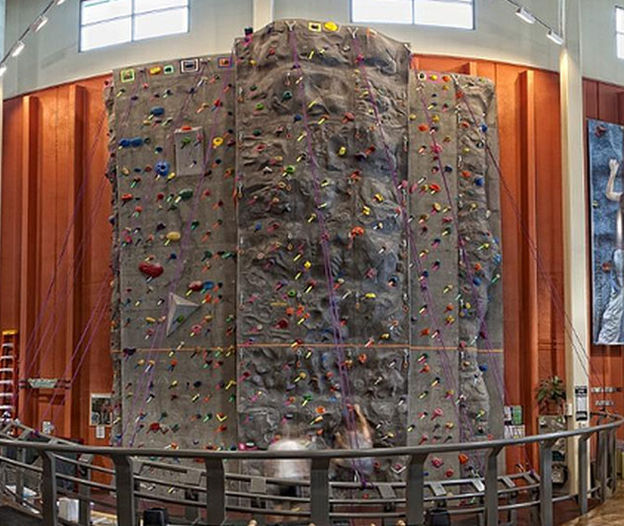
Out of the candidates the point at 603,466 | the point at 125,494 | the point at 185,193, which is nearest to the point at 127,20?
the point at 185,193

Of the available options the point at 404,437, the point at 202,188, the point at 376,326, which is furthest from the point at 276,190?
the point at 404,437

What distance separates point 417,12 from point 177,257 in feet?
16.8

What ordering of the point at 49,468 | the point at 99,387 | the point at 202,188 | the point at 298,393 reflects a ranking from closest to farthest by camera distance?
the point at 49,468, the point at 298,393, the point at 202,188, the point at 99,387

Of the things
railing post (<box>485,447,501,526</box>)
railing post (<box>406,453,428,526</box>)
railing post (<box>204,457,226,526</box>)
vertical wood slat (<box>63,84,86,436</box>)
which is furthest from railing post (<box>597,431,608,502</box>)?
vertical wood slat (<box>63,84,86,436</box>)

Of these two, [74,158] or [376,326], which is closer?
[376,326]

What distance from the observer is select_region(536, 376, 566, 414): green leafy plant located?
12.4 metres

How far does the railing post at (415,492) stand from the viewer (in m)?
4.59

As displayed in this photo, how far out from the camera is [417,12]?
12641 mm

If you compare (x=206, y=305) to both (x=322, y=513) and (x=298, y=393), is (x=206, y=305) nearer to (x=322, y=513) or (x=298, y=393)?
(x=298, y=393)

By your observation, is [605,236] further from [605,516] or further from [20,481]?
[20,481]

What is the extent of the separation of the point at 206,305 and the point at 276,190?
1.81 metres

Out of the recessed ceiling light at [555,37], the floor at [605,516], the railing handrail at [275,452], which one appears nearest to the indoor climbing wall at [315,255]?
the recessed ceiling light at [555,37]

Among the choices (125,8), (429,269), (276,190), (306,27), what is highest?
(125,8)

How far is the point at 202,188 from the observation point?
11.2m
